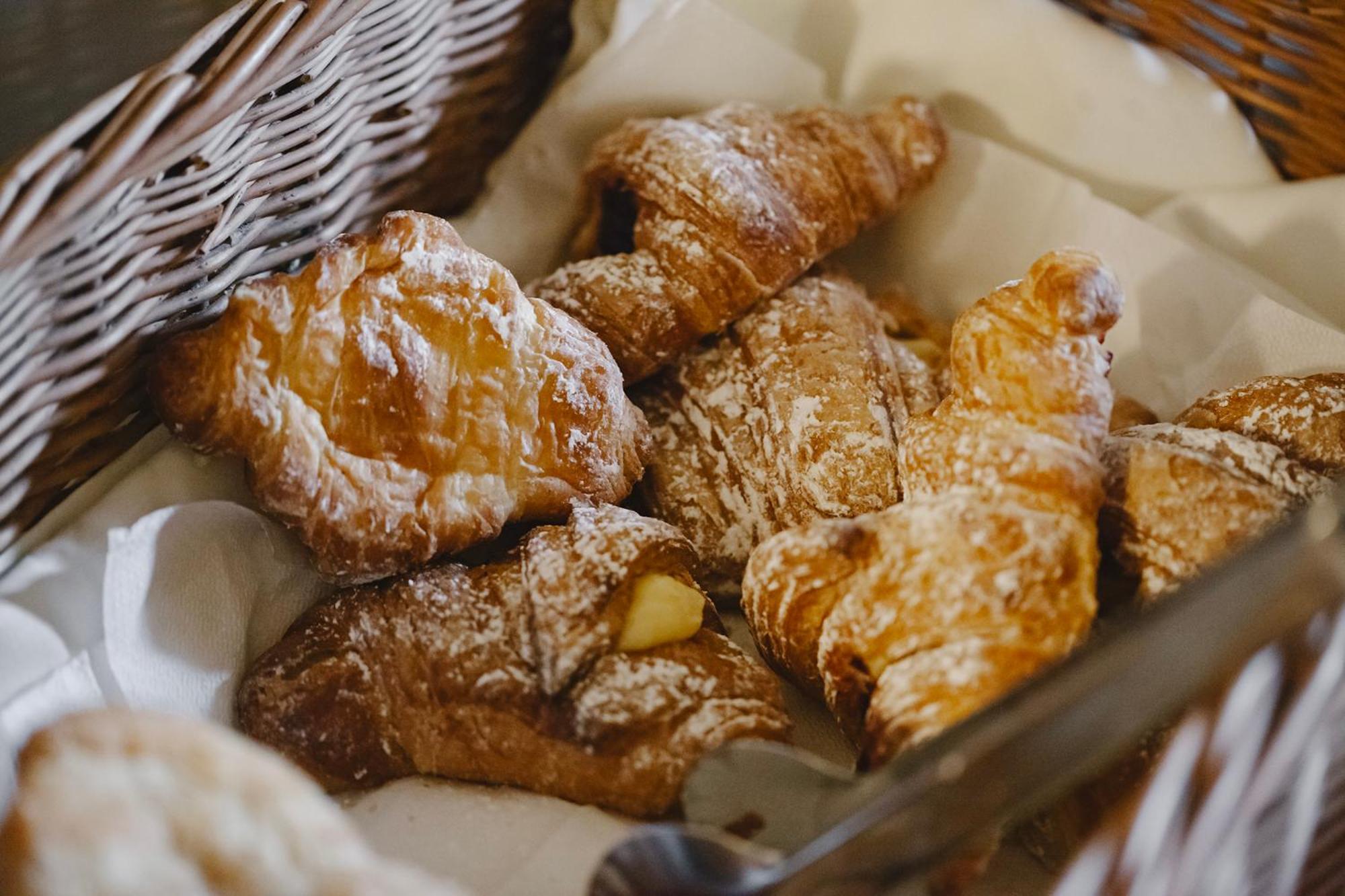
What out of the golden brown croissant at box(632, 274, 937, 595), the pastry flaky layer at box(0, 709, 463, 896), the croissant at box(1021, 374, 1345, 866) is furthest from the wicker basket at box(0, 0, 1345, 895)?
the golden brown croissant at box(632, 274, 937, 595)

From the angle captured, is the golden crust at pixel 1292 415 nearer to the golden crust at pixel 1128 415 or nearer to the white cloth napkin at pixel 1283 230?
the golden crust at pixel 1128 415

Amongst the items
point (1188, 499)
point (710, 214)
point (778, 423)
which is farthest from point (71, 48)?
point (1188, 499)

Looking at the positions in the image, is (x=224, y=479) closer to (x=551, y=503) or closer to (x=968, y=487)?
(x=551, y=503)

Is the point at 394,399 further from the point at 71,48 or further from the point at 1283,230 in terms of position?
the point at 1283,230

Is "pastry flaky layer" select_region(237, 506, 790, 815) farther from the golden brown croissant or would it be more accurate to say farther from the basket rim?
the basket rim

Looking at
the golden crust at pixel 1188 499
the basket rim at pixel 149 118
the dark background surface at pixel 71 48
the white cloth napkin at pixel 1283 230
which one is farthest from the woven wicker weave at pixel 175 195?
the white cloth napkin at pixel 1283 230
